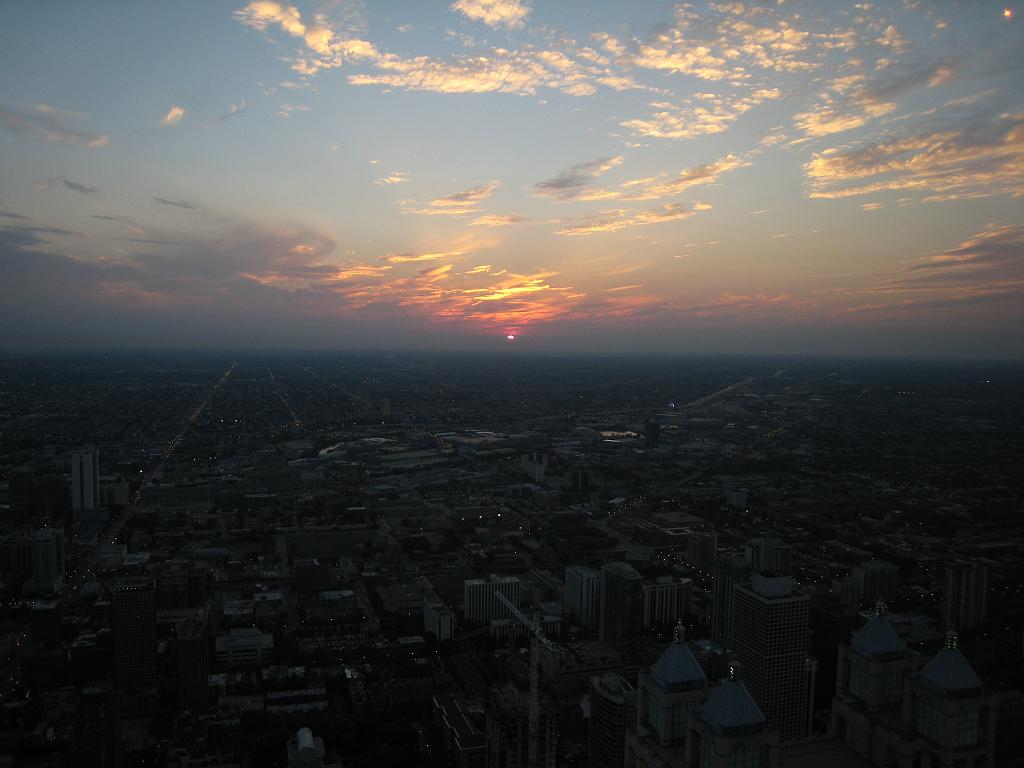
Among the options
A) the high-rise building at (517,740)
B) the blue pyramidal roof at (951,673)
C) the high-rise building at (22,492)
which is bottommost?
the high-rise building at (517,740)

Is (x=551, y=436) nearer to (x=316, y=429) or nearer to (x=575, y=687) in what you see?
(x=316, y=429)

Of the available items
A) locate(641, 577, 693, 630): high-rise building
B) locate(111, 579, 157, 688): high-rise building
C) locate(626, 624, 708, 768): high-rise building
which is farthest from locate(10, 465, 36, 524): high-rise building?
locate(626, 624, 708, 768): high-rise building

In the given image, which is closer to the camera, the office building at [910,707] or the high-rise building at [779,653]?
the office building at [910,707]

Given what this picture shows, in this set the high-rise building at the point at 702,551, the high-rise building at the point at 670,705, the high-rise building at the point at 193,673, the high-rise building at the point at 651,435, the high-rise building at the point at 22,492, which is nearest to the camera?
the high-rise building at the point at 670,705

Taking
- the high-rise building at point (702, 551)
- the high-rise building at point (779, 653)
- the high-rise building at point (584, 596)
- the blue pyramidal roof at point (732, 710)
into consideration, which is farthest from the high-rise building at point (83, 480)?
the blue pyramidal roof at point (732, 710)

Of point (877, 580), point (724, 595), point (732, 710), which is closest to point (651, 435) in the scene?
point (877, 580)

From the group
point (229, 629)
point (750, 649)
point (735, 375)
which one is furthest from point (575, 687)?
point (735, 375)

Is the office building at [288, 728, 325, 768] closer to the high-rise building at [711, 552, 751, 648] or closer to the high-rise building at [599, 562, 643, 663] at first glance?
the high-rise building at [599, 562, 643, 663]

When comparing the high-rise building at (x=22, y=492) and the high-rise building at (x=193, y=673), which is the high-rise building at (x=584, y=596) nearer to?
the high-rise building at (x=193, y=673)
